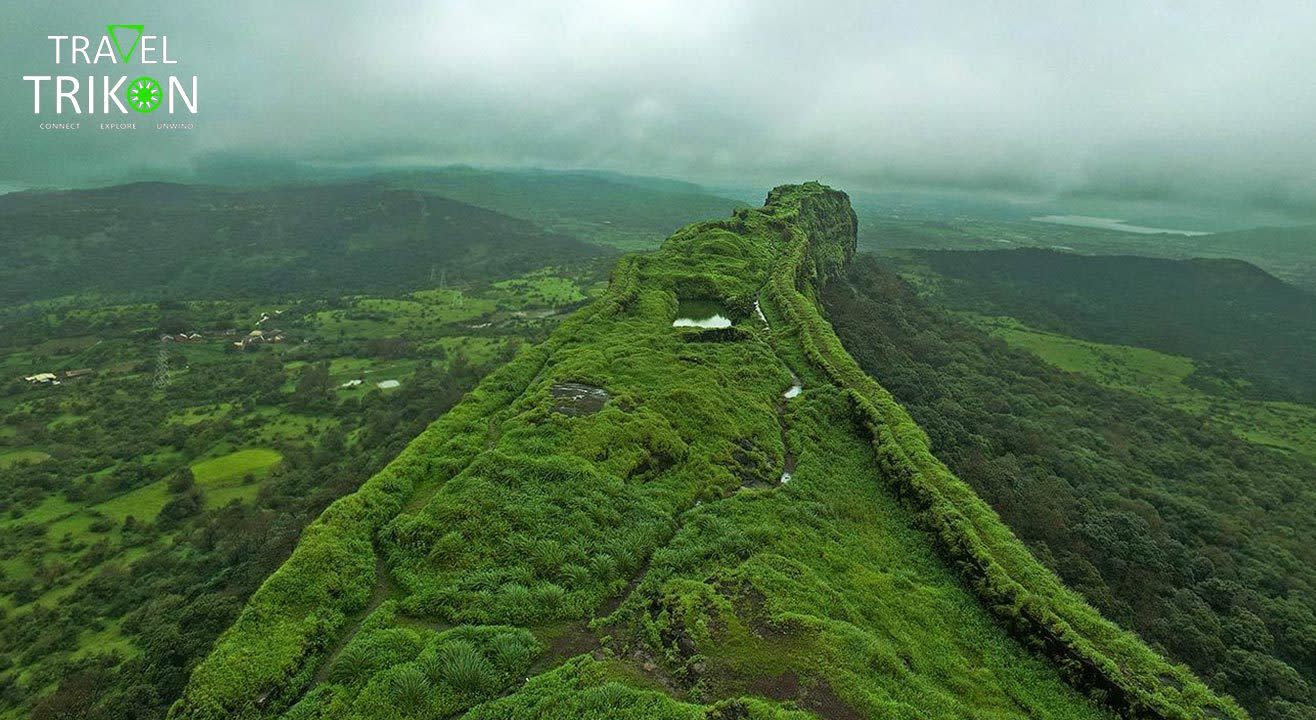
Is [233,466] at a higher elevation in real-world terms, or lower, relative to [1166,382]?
lower

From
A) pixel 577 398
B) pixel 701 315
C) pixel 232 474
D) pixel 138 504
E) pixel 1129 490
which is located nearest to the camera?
pixel 577 398

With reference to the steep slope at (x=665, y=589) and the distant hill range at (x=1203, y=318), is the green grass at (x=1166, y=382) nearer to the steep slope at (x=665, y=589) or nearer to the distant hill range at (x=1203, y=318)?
the distant hill range at (x=1203, y=318)

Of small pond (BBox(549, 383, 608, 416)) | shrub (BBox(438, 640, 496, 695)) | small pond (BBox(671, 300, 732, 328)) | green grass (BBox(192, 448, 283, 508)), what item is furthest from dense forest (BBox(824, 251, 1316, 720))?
green grass (BBox(192, 448, 283, 508))

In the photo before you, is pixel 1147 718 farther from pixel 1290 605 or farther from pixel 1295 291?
pixel 1295 291

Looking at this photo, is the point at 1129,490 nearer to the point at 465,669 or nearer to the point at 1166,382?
the point at 465,669

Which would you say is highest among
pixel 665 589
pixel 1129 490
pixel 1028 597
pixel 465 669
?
pixel 1028 597

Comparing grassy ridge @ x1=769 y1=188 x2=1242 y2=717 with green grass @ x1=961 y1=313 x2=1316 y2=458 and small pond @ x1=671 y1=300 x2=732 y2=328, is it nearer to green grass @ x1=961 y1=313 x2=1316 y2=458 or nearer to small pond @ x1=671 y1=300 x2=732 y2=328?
small pond @ x1=671 y1=300 x2=732 y2=328

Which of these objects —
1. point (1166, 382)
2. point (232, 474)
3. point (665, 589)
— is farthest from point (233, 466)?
point (1166, 382)

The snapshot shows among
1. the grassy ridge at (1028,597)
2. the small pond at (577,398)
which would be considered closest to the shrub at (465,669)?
the small pond at (577,398)
